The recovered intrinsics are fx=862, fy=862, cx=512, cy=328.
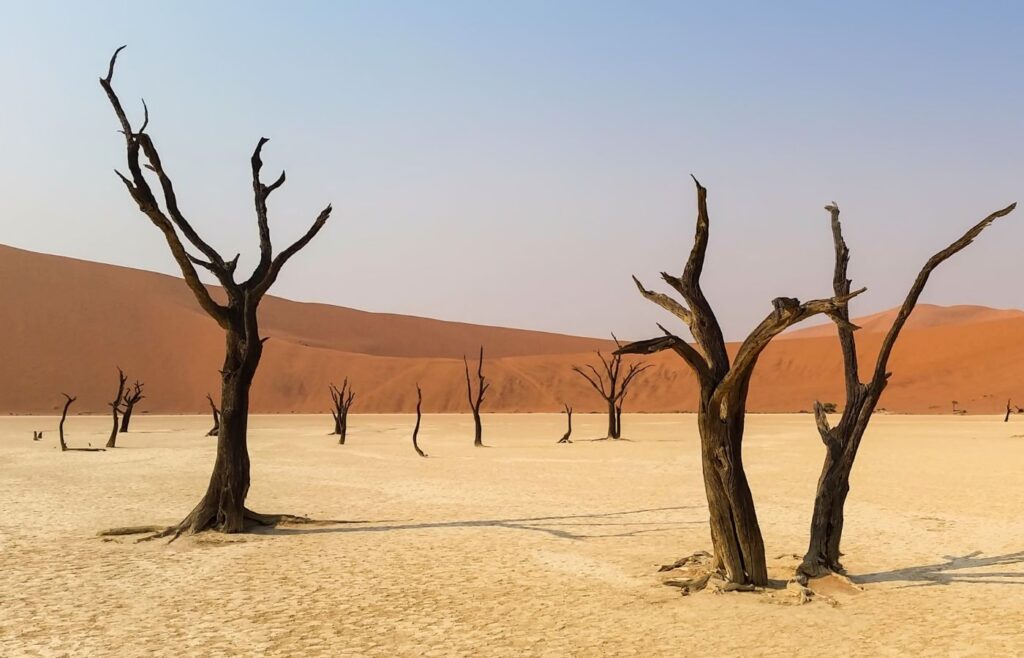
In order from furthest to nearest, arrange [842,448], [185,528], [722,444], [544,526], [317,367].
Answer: [317,367]
[544,526]
[185,528]
[842,448]
[722,444]

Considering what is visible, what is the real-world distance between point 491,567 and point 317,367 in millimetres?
76226

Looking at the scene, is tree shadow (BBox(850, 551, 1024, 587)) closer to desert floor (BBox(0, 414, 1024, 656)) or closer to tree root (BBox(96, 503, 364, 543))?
desert floor (BBox(0, 414, 1024, 656))

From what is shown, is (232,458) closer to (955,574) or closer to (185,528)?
(185,528)

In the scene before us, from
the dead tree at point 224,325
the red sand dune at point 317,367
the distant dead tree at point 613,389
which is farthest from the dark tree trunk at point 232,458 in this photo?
the red sand dune at point 317,367

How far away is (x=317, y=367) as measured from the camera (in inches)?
3290

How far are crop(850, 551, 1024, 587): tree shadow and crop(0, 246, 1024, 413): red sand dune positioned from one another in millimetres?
56521

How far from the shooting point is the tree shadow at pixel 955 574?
8.79 m

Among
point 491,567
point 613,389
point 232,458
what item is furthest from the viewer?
point 613,389

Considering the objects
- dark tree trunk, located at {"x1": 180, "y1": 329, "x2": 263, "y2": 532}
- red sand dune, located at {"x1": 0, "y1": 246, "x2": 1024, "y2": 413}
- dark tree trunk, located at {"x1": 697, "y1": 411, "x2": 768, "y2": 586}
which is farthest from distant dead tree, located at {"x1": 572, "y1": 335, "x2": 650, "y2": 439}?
red sand dune, located at {"x1": 0, "y1": 246, "x2": 1024, "y2": 413}

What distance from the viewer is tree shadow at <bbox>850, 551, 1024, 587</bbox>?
879cm

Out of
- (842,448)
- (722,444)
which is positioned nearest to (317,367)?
(842,448)

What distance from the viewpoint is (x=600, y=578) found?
9.11 m

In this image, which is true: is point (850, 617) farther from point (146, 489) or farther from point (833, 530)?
point (146, 489)

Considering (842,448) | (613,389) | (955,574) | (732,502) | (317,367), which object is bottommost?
(955,574)
